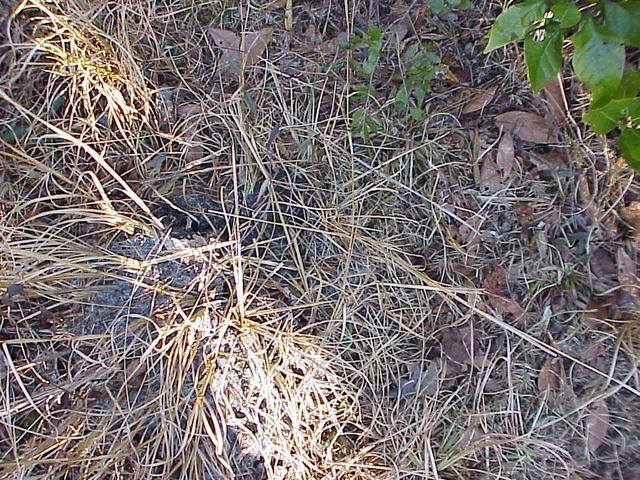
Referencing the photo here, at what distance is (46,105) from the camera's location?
54.1 inches

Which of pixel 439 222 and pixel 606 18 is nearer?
pixel 606 18

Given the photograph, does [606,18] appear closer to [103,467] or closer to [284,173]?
[284,173]

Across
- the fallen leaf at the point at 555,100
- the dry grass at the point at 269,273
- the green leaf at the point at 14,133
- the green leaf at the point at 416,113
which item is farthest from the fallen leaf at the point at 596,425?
the green leaf at the point at 14,133

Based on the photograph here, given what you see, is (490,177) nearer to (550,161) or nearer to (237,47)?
(550,161)

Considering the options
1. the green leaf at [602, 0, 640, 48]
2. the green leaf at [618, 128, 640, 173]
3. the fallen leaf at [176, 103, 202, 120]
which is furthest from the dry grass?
the green leaf at [602, 0, 640, 48]

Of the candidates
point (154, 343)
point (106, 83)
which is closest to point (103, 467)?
point (154, 343)

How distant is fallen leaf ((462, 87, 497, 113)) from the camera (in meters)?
1.45

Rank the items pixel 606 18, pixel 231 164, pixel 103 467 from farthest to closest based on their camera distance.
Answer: pixel 231 164
pixel 103 467
pixel 606 18

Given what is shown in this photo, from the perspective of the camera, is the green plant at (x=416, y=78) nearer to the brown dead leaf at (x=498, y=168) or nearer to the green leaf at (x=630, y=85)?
the brown dead leaf at (x=498, y=168)

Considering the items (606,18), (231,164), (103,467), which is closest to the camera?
(606,18)

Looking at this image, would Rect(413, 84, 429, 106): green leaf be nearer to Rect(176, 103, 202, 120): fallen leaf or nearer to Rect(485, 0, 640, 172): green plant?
Rect(485, 0, 640, 172): green plant

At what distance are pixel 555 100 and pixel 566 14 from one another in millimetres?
411

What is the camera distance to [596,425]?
1396 mm

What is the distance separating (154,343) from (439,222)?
0.75 meters
